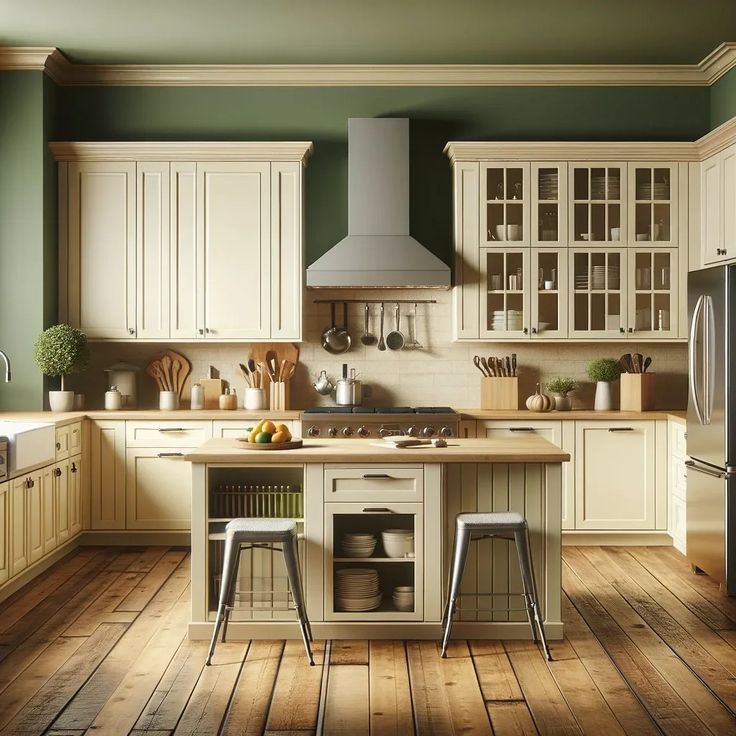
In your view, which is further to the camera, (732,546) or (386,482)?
(732,546)

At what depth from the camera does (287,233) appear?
579 centimetres

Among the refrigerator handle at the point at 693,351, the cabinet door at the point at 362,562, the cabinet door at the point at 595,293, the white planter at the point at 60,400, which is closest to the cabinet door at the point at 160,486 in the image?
the white planter at the point at 60,400

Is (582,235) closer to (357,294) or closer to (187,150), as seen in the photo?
(357,294)

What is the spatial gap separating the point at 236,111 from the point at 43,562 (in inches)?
132

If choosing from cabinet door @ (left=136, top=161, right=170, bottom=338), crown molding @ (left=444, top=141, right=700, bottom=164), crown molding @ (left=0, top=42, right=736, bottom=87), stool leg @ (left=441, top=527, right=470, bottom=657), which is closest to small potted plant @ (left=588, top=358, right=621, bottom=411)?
crown molding @ (left=444, top=141, right=700, bottom=164)

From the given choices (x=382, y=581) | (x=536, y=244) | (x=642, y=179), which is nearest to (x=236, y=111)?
(x=536, y=244)

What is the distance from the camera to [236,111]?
240 inches

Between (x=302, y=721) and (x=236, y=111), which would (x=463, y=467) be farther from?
(x=236, y=111)

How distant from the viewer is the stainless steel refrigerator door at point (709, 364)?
14.7 ft

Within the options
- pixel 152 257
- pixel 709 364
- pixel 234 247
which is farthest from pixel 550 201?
pixel 152 257

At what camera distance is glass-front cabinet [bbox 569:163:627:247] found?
19.0 ft

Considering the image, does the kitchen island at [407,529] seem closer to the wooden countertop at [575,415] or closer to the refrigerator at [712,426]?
the refrigerator at [712,426]

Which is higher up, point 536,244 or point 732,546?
point 536,244

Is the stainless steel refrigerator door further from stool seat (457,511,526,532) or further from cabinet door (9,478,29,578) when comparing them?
cabinet door (9,478,29,578)
